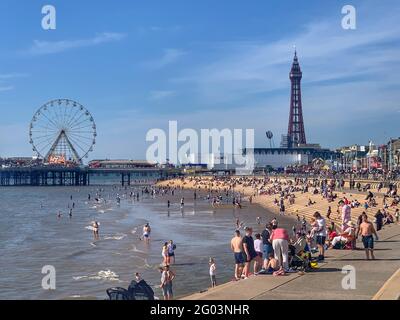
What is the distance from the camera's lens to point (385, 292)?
8.63m

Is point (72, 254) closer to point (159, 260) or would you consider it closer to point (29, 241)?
point (159, 260)

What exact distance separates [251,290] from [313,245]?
20.9 feet

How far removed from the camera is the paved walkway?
358 inches

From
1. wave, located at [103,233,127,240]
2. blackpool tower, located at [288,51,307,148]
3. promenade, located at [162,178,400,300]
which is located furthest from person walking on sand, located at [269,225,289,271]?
blackpool tower, located at [288,51,307,148]

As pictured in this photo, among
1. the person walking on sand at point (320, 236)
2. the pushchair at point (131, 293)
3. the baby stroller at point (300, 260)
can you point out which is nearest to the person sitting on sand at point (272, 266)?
the baby stroller at point (300, 260)

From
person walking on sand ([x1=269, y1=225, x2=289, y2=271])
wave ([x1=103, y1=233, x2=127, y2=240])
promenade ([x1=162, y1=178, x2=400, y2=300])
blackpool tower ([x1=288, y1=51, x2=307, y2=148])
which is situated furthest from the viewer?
blackpool tower ([x1=288, y1=51, x2=307, y2=148])

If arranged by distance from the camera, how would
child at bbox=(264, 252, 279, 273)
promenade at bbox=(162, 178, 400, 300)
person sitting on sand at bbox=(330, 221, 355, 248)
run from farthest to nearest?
person sitting on sand at bbox=(330, 221, 355, 248)
child at bbox=(264, 252, 279, 273)
promenade at bbox=(162, 178, 400, 300)

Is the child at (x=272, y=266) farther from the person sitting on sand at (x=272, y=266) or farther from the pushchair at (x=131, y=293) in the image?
the pushchair at (x=131, y=293)

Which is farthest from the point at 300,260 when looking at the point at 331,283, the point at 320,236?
the point at 320,236

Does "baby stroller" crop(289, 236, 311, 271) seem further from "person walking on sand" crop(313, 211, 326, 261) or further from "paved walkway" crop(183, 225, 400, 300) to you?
"person walking on sand" crop(313, 211, 326, 261)

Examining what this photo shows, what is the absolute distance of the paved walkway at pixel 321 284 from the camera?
29.8ft

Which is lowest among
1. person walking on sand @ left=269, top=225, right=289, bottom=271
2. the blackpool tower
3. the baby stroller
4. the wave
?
Result: the wave

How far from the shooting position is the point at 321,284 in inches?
391
